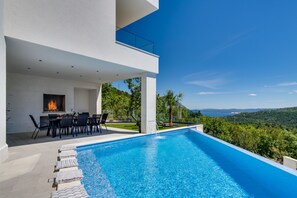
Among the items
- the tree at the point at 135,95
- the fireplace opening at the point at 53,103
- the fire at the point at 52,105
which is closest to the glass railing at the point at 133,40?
the tree at the point at 135,95

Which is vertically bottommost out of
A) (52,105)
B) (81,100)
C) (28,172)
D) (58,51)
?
(28,172)

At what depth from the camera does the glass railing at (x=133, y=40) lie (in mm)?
7520

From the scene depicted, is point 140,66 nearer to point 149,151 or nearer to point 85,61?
point 85,61

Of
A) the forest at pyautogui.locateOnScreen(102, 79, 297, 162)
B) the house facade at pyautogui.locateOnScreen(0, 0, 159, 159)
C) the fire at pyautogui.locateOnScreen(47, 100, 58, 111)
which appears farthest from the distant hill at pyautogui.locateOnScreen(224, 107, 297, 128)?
the fire at pyautogui.locateOnScreen(47, 100, 58, 111)

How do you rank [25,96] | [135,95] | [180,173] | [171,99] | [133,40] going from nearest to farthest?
[180,173] < [133,40] < [25,96] < [135,95] < [171,99]

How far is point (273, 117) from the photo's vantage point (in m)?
34.0

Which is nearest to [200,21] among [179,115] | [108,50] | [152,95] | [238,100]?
[179,115]

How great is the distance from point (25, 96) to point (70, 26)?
6651 millimetres

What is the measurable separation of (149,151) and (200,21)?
15948 mm

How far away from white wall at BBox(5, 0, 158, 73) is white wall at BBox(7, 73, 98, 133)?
20.3ft

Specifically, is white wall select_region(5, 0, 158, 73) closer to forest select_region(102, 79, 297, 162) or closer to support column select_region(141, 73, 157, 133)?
support column select_region(141, 73, 157, 133)

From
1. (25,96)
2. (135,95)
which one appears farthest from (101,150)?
(135,95)

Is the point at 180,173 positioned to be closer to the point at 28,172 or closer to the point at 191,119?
the point at 28,172

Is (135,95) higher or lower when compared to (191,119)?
higher
